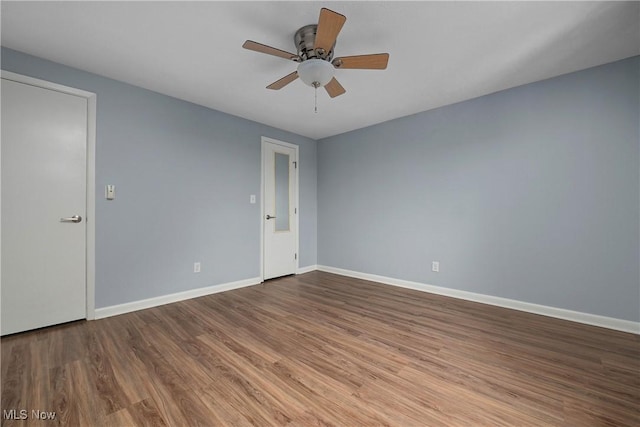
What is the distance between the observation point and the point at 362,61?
1.94m

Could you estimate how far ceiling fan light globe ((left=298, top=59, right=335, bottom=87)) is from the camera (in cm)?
Answer: 192

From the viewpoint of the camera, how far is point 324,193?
4816 millimetres

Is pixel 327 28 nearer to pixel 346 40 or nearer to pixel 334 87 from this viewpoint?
pixel 346 40

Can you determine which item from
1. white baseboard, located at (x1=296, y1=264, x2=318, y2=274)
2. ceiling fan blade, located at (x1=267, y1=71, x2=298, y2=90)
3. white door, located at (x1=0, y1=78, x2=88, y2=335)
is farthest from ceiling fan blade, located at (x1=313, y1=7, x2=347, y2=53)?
white baseboard, located at (x1=296, y1=264, x2=318, y2=274)

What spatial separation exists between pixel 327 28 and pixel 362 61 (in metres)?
0.42

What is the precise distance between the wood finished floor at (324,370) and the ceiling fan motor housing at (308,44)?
2235 mm

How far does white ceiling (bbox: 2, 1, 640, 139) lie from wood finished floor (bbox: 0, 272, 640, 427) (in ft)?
7.96

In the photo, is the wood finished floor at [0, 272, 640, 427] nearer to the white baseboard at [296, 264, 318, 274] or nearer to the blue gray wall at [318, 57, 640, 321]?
the blue gray wall at [318, 57, 640, 321]

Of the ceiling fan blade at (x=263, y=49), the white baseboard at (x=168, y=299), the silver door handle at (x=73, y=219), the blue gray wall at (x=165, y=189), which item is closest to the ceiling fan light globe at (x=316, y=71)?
the ceiling fan blade at (x=263, y=49)

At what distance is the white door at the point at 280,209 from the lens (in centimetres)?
406

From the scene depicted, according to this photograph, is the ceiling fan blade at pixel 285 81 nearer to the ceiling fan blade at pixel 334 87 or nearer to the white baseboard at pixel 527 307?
the ceiling fan blade at pixel 334 87

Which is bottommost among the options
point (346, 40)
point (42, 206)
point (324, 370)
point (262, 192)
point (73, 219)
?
point (324, 370)

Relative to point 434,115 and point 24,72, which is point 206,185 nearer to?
point 24,72

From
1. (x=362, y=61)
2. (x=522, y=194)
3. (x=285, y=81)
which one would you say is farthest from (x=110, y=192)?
(x=522, y=194)
